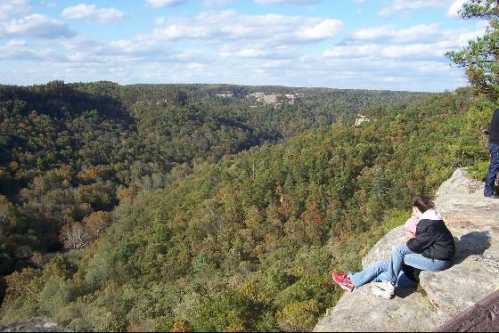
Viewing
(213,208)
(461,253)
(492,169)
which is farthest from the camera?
(213,208)

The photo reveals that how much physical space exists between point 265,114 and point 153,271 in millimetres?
151663

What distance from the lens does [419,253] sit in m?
6.47

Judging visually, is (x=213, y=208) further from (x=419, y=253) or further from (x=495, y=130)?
(x=419, y=253)

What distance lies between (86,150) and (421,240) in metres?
101

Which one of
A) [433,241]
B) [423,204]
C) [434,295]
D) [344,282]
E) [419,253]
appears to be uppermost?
[423,204]

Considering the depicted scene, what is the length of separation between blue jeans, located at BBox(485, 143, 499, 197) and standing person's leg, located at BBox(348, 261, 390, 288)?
417 cm

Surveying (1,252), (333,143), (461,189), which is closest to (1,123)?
(1,252)

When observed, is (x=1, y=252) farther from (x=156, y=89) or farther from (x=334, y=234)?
(x=156, y=89)

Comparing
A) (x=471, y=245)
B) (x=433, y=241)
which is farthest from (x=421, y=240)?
(x=471, y=245)

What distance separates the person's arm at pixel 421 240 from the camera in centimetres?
625

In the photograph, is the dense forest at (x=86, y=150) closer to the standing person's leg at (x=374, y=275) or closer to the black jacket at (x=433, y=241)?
the standing person's leg at (x=374, y=275)

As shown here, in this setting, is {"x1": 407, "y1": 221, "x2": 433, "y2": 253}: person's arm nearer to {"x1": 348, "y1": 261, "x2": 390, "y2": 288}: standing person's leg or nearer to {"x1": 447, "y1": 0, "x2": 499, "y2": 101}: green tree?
{"x1": 348, "y1": 261, "x2": 390, "y2": 288}: standing person's leg

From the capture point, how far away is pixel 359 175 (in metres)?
59.0

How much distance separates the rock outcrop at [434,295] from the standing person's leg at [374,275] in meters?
0.12
